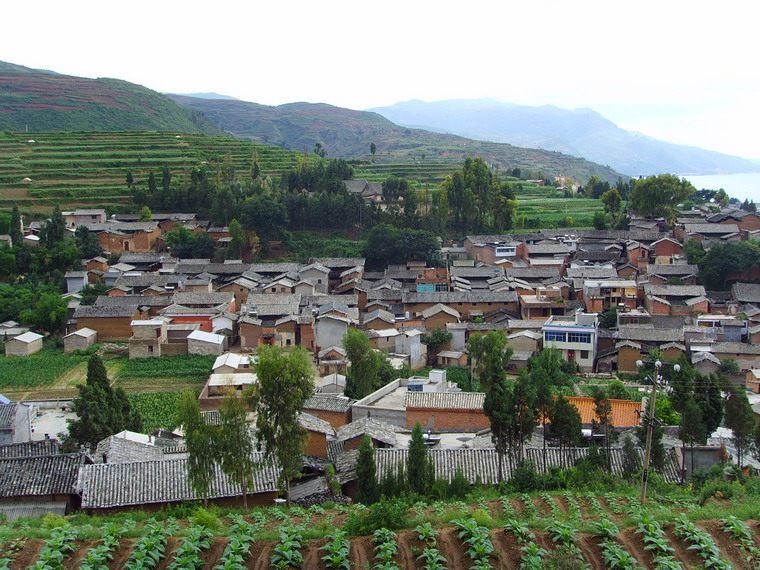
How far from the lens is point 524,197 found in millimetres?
46938

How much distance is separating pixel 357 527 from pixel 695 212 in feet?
110

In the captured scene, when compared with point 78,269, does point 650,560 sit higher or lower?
higher

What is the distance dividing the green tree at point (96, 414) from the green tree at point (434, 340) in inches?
441

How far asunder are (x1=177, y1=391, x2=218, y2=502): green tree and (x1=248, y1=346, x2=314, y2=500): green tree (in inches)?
30.8

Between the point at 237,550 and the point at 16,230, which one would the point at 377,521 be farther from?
the point at 16,230

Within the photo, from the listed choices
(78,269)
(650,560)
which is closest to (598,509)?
(650,560)

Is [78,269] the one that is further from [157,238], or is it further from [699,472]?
[699,472]

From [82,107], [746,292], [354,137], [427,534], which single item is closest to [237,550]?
[427,534]

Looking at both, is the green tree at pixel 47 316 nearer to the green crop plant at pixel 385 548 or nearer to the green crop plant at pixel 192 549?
the green crop plant at pixel 192 549

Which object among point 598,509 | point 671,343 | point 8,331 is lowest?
point 8,331

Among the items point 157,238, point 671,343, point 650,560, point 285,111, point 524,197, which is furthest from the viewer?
point 285,111

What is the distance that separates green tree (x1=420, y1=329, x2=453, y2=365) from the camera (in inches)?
989

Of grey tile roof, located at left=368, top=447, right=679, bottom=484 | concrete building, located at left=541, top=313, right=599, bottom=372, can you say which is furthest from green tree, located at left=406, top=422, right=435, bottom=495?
concrete building, located at left=541, top=313, right=599, bottom=372

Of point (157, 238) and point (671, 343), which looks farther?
point (157, 238)
